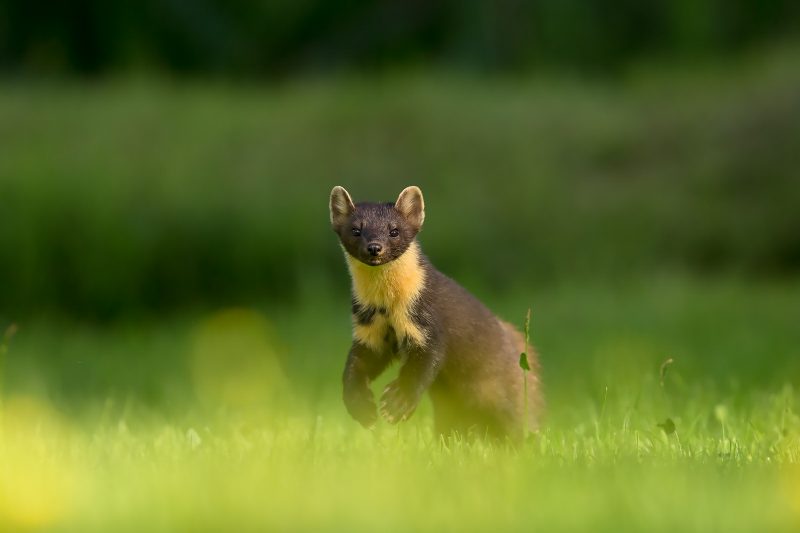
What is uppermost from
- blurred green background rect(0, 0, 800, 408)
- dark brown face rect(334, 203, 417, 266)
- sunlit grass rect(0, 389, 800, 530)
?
blurred green background rect(0, 0, 800, 408)

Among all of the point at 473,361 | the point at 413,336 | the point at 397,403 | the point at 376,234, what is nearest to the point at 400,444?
the point at 397,403

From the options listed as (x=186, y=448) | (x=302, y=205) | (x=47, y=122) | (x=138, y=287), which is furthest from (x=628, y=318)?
(x=47, y=122)

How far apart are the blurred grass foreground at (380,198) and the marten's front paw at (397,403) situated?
105 cm

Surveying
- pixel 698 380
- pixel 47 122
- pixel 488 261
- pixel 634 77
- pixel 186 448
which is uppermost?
pixel 634 77

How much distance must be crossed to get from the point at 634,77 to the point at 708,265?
4.28 meters

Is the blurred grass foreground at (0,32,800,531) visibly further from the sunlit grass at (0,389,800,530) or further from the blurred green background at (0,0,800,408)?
the sunlit grass at (0,389,800,530)

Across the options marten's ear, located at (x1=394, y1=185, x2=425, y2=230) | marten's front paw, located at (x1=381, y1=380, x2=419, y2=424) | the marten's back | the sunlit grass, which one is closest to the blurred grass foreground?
the marten's back

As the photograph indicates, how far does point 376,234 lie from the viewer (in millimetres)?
5938

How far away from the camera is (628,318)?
42.7 feet

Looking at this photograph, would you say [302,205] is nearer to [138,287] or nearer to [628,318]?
[138,287]

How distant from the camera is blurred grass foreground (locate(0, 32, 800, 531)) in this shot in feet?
32.8

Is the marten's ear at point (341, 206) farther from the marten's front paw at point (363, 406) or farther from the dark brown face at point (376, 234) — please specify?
the marten's front paw at point (363, 406)

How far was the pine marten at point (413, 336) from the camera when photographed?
5.92 metres

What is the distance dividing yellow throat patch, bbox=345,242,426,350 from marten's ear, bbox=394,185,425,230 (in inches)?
7.5
